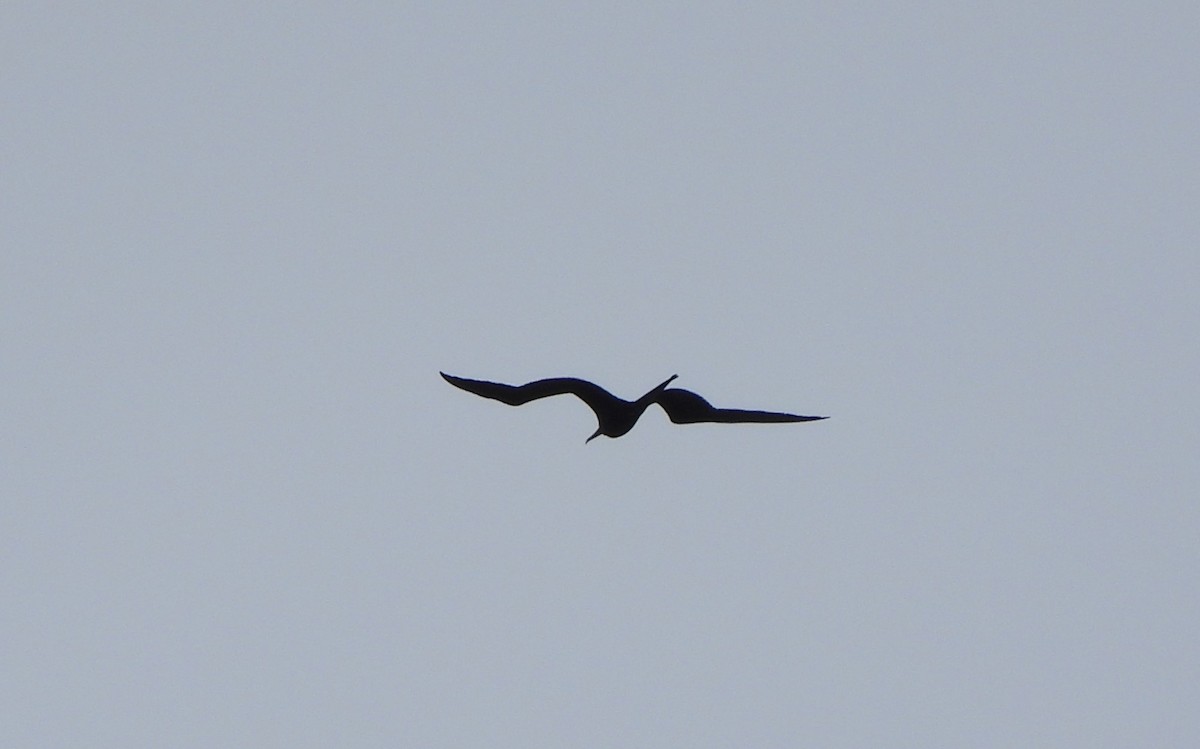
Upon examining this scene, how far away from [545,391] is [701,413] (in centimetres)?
215

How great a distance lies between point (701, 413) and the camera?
60.6 ft

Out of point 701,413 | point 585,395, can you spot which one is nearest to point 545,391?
point 585,395

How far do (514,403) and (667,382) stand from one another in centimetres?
182

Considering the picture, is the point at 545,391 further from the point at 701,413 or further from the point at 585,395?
the point at 701,413

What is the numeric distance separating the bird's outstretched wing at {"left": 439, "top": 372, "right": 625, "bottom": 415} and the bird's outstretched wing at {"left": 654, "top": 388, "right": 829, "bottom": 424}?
841 mm

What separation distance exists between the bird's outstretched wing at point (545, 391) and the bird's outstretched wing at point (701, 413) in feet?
2.76

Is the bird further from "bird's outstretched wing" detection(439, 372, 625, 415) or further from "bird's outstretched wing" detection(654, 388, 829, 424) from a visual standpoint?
"bird's outstretched wing" detection(654, 388, 829, 424)

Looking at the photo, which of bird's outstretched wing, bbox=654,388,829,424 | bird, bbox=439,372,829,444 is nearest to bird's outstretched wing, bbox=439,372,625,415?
bird, bbox=439,372,829,444

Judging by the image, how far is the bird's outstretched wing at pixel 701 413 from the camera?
18.2 m

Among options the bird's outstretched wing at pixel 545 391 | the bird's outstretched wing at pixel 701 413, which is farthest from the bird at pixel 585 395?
the bird's outstretched wing at pixel 701 413

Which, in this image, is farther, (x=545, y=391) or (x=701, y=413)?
(x=701, y=413)

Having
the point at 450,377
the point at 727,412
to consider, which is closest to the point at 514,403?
the point at 450,377

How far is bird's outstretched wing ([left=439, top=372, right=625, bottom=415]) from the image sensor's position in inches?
677

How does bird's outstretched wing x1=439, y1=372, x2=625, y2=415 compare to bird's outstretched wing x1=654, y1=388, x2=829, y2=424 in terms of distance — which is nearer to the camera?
bird's outstretched wing x1=439, y1=372, x2=625, y2=415
